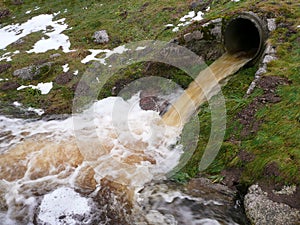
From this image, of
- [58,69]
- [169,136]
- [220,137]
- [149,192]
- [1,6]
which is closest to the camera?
[149,192]

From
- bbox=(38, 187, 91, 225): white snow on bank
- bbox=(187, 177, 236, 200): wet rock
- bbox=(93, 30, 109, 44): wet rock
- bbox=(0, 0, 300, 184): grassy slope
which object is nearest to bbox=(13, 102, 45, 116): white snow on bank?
bbox=(0, 0, 300, 184): grassy slope

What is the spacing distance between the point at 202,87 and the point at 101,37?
24.9 ft

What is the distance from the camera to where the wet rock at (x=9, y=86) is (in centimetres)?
1420

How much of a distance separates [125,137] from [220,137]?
10.5 ft

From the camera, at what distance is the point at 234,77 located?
11.1 meters

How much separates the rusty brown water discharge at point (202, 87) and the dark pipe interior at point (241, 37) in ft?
1.35

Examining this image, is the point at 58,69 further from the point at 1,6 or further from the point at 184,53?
the point at 1,6

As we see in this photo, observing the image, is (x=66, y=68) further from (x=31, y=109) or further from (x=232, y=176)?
(x=232, y=176)

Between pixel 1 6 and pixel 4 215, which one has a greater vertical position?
pixel 4 215

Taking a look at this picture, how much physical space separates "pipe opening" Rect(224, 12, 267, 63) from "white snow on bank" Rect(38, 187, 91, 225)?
7.51 metres

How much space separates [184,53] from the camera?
13.2 m

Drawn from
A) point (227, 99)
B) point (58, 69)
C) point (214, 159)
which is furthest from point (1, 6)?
point (214, 159)

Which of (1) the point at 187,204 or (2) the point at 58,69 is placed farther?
(2) the point at 58,69

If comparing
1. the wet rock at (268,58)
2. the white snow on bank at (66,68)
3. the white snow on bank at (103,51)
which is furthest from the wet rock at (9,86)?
the wet rock at (268,58)
